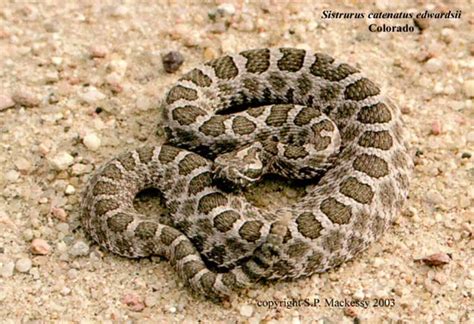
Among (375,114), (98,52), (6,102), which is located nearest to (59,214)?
(6,102)

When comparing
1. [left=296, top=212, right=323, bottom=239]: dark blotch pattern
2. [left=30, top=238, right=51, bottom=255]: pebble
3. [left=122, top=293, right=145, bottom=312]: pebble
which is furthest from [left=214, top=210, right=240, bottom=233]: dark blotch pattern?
[left=30, top=238, right=51, bottom=255]: pebble

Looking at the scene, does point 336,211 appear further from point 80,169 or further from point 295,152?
point 80,169

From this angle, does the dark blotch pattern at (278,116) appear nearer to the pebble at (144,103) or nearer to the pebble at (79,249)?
the pebble at (144,103)

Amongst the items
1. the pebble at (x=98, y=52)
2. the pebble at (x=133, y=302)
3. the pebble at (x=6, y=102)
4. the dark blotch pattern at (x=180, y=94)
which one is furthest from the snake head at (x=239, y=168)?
the pebble at (x=6, y=102)

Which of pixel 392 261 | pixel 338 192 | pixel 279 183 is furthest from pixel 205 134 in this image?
pixel 392 261

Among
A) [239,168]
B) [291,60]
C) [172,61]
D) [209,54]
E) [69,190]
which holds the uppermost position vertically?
[291,60]

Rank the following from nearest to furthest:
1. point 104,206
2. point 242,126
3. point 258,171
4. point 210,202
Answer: point 210,202
point 104,206
point 258,171
point 242,126
